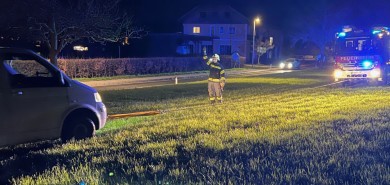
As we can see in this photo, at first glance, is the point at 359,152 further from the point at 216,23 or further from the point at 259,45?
the point at 216,23

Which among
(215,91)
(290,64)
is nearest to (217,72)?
(215,91)

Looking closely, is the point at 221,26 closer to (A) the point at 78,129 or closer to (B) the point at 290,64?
(B) the point at 290,64

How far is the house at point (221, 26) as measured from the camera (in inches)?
2630

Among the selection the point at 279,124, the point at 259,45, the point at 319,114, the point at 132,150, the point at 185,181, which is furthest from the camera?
the point at 259,45

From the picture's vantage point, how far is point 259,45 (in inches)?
2489

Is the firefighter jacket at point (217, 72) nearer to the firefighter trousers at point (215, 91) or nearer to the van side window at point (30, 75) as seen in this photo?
the firefighter trousers at point (215, 91)

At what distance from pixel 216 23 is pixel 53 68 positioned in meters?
61.2

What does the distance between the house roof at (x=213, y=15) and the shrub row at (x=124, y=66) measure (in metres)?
26.5

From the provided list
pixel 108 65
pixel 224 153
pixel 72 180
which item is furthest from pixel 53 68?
pixel 108 65

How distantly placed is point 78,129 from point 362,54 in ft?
58.5

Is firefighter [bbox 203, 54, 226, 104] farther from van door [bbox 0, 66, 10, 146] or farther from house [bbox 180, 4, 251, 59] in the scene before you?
house [bbox 180, 4, 251, 59]

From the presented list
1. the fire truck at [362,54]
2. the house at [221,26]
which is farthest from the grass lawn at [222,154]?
the house at [221,26]

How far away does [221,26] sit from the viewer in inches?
2645

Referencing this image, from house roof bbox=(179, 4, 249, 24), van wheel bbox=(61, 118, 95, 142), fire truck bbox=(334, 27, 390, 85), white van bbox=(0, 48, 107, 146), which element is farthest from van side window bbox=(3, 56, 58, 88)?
house roof bbox=(179, 4, 249, 24)
